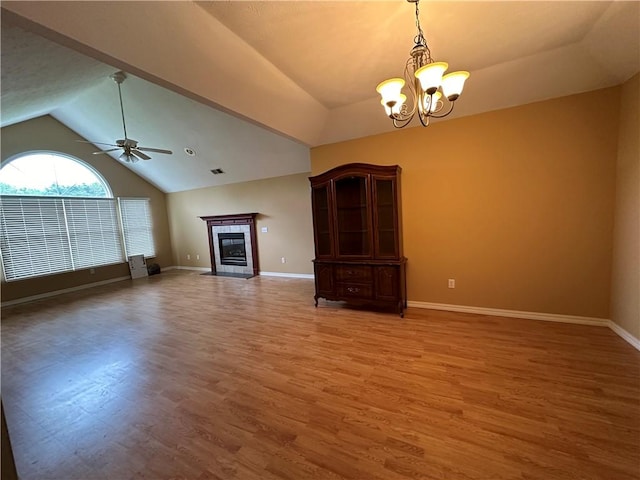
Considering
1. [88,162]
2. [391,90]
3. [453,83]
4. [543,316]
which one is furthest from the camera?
[88,162]

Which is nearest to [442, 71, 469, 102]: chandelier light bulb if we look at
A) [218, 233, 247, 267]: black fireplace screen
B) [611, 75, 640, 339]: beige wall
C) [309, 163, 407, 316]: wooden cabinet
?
[309, 163, 407, 316]: wooden cabinet

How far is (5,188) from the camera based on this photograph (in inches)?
194

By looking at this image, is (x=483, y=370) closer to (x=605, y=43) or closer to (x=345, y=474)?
(x=345, y=474)

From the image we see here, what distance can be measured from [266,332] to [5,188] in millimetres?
5995

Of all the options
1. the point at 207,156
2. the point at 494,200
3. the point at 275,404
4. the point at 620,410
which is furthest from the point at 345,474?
the point at 207,156

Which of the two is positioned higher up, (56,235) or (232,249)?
(56,235)

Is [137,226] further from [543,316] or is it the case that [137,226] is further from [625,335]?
[625,335]

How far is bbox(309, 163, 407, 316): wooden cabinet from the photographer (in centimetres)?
337

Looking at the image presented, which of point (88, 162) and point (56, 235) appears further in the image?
point (88, 162)

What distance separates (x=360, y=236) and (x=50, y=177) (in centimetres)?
671

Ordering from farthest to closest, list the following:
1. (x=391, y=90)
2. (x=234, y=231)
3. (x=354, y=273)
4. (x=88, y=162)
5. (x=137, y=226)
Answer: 1. (x=137, y=226)
2. (x=234, y=231)
3. (x=88, y=162)
4. (x=354, y=273)
5. (x=391, y=90)

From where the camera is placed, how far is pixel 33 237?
5.26 m

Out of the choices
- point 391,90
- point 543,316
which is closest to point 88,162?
point 391,90

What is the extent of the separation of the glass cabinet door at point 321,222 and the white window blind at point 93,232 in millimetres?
5816
